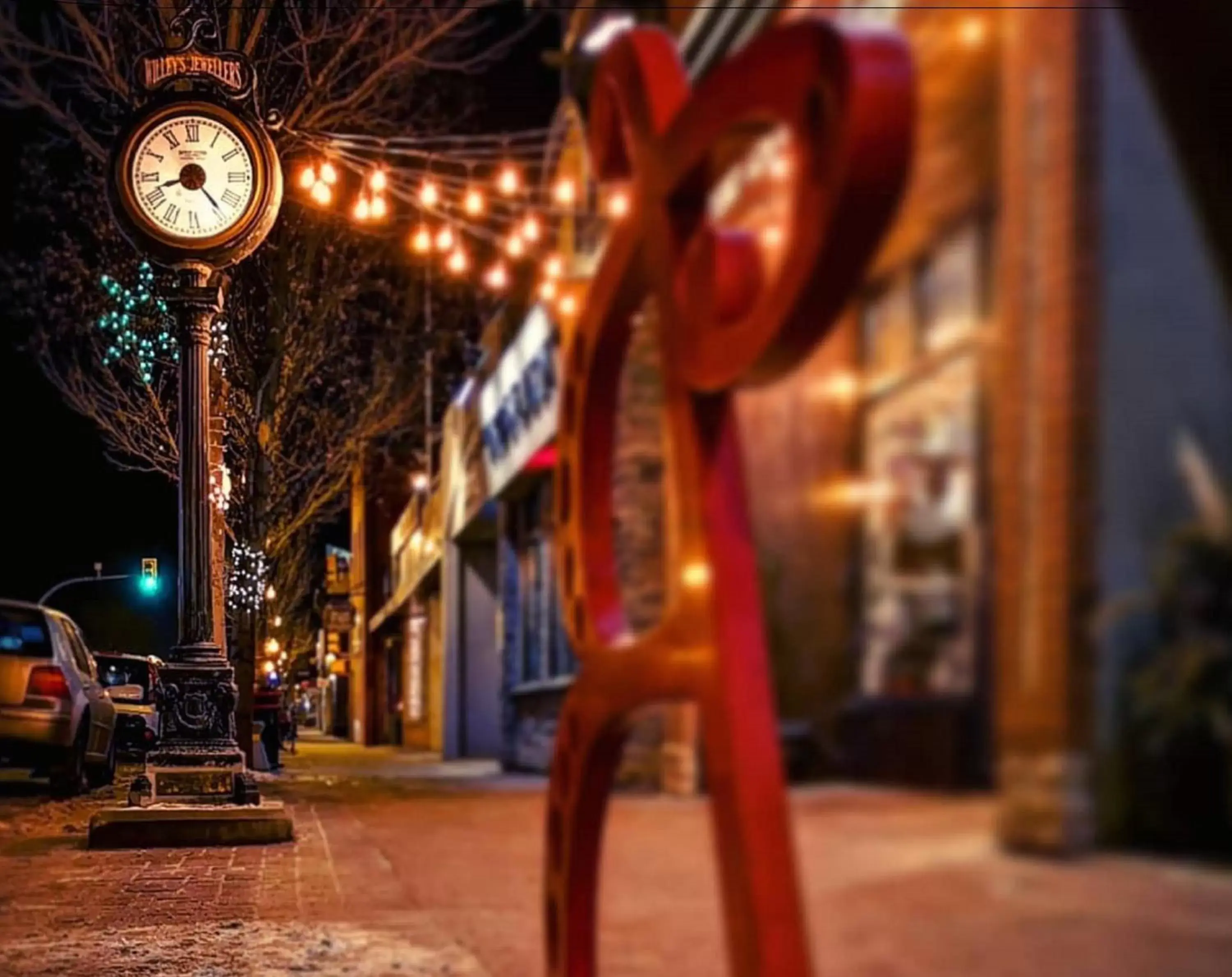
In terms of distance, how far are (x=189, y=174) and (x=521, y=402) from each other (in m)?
1.36

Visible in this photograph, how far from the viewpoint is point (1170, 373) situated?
889 millimetres

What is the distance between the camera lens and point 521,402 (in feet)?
13.9

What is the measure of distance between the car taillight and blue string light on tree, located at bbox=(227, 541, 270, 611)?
2.20 ft

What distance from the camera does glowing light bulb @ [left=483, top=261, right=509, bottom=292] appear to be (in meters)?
3.39

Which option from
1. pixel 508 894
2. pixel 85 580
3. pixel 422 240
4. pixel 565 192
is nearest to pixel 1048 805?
pixel 565 192

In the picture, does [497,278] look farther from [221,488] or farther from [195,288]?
[195,288]

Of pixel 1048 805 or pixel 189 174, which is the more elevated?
pixel 189 174

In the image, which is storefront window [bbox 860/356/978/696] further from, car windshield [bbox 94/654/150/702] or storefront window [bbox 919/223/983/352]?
car windshield [bbox 94/654/150/702]

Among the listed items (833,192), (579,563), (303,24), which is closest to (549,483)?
(303,24)

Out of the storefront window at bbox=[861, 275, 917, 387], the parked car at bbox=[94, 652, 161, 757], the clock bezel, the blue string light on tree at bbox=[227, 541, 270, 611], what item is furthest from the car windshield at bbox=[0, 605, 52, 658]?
the storefront window at bbox=[861, 275, 917, 387]

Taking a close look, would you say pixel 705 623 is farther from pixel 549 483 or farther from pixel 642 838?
pixel 549 483

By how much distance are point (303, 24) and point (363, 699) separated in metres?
2.49

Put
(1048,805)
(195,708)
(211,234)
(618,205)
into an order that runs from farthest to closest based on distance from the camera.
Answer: (195,708) < (211,234) < (618,205) < (1048,805)

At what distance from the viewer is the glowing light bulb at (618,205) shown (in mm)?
1722
